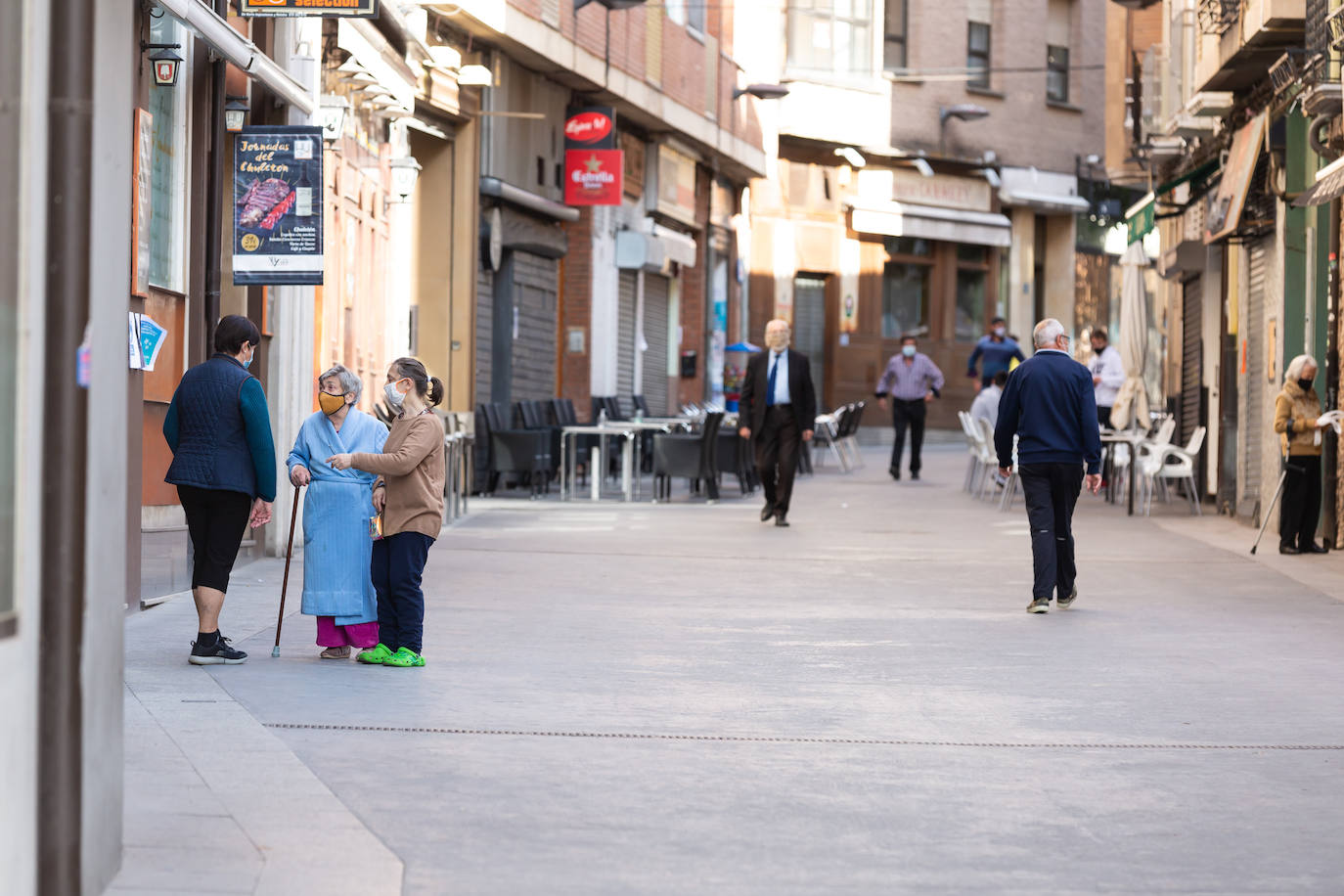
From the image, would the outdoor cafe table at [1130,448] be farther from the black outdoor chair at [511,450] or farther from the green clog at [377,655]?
the green clog at [377,655]

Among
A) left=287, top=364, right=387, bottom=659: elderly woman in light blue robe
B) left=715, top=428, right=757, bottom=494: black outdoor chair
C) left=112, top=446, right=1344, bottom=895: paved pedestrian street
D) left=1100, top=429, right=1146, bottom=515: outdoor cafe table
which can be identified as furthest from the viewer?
left=715, top=428, right=757, bottom=494: black outdoor chair

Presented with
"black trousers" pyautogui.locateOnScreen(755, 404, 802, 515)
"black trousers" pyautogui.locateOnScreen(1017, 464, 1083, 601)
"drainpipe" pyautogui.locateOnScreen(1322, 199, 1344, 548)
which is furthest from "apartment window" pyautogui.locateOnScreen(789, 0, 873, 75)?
"black trousers" pyautogui.locateOnScreen(1017, 464, 1083, 601)

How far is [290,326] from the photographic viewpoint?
1557cm

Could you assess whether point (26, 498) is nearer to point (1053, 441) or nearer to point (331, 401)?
point (331, 401)

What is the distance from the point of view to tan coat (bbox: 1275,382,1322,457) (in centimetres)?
1675

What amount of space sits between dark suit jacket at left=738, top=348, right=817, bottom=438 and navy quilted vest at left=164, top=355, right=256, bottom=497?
1029 centimetres

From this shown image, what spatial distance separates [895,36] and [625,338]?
14924mm

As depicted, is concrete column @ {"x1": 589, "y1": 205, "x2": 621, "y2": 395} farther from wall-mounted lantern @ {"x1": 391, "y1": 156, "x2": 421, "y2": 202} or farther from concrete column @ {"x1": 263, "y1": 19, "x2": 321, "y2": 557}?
concrete column @ {"x1": 263, "y1": 19, "x2": 321, "y2": 557}

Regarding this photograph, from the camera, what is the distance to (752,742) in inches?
304

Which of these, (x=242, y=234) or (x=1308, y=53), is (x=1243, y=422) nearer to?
(x=1308, y=53)

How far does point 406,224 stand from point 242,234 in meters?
7.66

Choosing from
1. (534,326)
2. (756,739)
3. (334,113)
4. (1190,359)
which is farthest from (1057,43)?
(756,739)

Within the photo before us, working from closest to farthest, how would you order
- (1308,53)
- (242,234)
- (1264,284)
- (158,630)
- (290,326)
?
(158,630)
(242,234)
(290,326)
(1308,53)
(1264,284)

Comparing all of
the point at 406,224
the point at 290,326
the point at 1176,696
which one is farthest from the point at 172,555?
the point at 406,224
